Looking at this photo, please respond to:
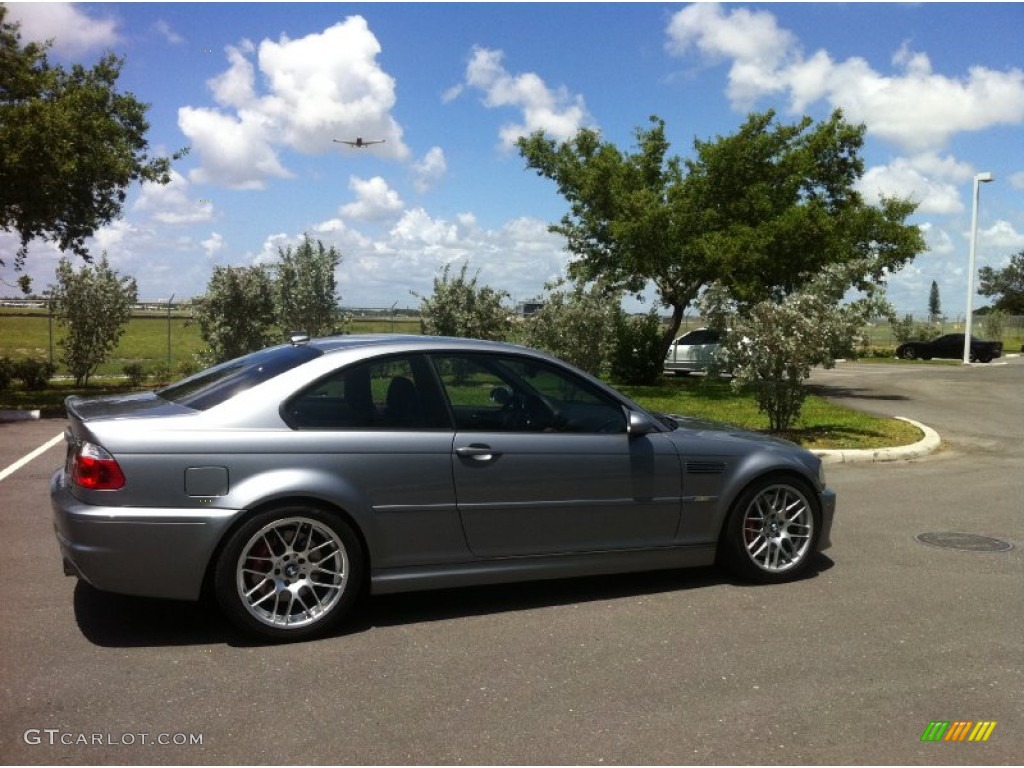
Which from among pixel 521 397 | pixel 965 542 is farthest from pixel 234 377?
pixel 965 542

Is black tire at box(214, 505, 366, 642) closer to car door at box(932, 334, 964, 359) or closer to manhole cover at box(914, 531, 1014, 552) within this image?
manhole cover at box(914, 531, 1014, 552)

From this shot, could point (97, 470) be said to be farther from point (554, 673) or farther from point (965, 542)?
point (965, 542)

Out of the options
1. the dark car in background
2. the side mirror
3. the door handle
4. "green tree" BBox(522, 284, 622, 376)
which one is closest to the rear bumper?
the door handle

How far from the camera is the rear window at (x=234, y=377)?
4.92 metres

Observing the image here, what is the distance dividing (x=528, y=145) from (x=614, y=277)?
4.69 meters

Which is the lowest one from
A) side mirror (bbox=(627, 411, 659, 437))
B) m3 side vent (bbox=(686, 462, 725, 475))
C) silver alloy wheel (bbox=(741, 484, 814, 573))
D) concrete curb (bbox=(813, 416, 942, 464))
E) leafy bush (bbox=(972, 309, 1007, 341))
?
concrete curb (bbox=(813, 416, 942, 464))

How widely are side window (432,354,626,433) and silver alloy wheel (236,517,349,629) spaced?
1.05 m

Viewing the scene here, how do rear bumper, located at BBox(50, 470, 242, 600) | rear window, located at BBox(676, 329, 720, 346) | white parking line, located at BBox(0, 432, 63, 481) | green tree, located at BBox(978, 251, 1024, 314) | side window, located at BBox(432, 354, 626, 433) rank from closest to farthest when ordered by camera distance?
rear bumper, located at BBox(50, 470, 242, 600), side window, located at BBox(432, 354, 626, 433), white parking line, located at BBox(0, 432, 63, 481), rear window, located at BBox(676, 329, 720, 346), green tree, located at BBox(978, 251, 1024, 314)

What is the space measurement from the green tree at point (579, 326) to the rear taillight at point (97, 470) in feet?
46.8

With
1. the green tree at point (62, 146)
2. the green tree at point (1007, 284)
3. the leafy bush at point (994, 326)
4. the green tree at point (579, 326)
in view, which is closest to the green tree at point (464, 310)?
the green tree at point (579, 326)

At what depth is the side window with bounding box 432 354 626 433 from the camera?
5227 millimetres

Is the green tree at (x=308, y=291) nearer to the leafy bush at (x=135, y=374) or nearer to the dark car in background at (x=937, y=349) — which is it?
the leafy bush at (x=135, y=374)

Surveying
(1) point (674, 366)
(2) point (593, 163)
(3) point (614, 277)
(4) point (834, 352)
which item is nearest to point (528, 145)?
(2) point (593, 163)

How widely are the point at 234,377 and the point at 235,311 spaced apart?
1426cm
